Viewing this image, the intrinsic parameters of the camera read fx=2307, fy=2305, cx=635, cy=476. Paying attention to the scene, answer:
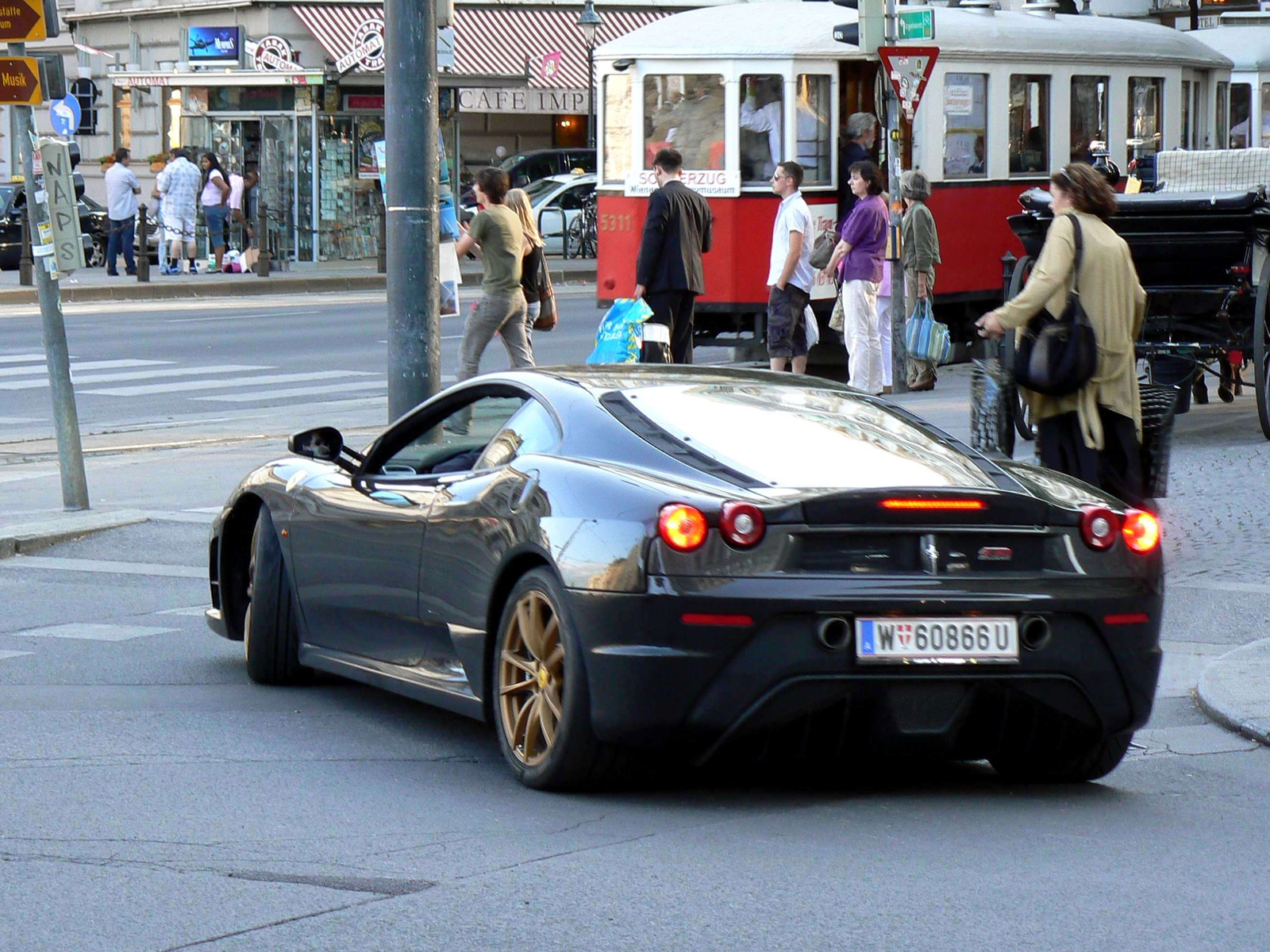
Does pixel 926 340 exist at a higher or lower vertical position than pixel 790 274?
lower

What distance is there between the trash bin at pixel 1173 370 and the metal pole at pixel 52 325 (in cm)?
693

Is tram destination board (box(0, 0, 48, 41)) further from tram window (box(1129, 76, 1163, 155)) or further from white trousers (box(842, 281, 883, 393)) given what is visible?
tram window (box(1129, 76, 1163, 155))

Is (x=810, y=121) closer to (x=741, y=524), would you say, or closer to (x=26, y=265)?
(x=741, y=524)

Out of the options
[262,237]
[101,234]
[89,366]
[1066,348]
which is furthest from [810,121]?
[101,234]

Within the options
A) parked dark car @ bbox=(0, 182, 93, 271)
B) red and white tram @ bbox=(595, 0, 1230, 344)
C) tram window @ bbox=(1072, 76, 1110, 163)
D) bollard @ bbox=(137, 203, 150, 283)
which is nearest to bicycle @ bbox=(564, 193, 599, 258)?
parked dark car @ bbox=(0, 182, 93, 271)

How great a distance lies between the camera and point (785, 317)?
683 inches

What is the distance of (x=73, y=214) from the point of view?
12875mm

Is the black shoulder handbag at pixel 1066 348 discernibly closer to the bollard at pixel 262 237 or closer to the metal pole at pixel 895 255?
the metal pole at pixel 895 255

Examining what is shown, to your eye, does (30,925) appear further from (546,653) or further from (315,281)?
(315,281)

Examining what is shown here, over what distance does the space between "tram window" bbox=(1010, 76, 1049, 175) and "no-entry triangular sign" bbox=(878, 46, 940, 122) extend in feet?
18.3

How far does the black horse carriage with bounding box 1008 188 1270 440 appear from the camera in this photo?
48.7 ft

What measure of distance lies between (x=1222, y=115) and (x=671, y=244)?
47.1 ft

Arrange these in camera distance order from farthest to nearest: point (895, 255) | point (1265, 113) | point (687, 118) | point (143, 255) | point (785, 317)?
point (1265, 113) → point (143, 255) → point (687, 118) → point (895, 255) → point (785, 317)

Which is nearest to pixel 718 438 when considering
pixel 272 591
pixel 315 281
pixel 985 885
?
pixel 985 885
